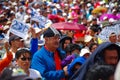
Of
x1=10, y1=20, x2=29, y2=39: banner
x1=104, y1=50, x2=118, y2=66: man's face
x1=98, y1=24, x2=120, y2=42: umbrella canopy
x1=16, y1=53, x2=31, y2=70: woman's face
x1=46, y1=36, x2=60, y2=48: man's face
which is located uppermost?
x1=104, y1=50, x2=118, y2=66: man's face

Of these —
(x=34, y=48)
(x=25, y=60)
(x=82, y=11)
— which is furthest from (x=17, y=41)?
(x=82, y=11)

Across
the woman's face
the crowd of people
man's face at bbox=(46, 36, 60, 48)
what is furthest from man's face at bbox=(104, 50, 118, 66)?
man's face at bbox=(46, 36, 60, 48)

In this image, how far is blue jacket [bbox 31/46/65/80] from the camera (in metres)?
6.10

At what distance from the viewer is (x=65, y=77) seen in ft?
20.3

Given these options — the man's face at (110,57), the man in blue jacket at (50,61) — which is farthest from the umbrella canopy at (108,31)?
the man's face at (110,57)

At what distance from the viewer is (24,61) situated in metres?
5.72

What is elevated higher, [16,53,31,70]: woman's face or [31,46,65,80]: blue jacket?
[16,53,31,70]: woman's face

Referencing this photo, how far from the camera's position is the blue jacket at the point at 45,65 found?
6098 mm

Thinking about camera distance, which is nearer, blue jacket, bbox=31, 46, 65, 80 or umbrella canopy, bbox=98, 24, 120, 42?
blue jacket, bbox=31, 46, 65, 80

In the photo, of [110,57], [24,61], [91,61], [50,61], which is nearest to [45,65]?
[50,61]

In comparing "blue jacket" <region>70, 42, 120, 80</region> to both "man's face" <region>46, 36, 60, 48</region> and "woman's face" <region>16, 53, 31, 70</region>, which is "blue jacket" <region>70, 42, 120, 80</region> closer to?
"woman's face" <region>16, 53, 31, 70</region>

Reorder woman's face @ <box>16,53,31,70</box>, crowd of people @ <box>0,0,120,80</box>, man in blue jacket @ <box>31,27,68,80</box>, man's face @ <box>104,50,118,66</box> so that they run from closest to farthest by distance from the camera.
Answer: crowd of people @ <box>0,0,120,80</box>, man's face @ <box>104,50,118,66</box>, woman's face @ <box>16,53,31,70</box>, man in blue jacket @ <box>31,27,68,80</box>

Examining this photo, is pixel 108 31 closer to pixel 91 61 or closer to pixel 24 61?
pixel 24 61

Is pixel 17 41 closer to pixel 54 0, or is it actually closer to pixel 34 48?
pixel 34 48
